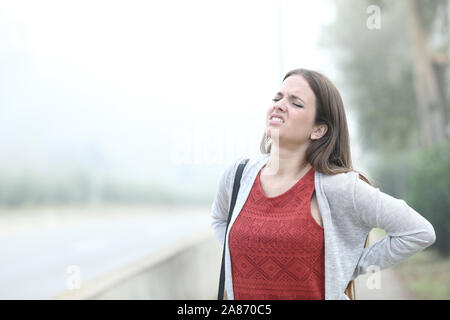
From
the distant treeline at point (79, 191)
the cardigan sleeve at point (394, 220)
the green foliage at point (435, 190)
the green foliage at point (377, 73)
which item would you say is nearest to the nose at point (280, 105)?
the cardigan sleeve at point (394, 220)

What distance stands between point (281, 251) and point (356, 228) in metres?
0.37

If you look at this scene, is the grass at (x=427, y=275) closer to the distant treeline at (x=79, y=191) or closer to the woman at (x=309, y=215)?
the woman at (x=309, y=215)

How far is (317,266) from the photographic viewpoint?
2.62 m

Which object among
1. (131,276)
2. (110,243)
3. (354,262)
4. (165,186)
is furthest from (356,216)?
(165,186)

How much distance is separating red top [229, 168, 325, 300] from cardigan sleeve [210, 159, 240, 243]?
32 cm

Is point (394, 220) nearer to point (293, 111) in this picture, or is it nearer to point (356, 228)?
point (356, 228)

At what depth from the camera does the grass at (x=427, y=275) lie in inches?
342

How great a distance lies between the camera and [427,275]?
32.7 ft

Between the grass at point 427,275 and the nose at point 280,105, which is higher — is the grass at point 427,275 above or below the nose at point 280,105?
below

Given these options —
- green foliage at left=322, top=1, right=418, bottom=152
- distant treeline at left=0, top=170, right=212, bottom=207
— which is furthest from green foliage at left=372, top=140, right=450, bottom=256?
distant treeline at left=0, top=170, right=212, bottom=207

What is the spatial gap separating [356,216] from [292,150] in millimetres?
453

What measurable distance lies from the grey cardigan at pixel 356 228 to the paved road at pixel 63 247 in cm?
355

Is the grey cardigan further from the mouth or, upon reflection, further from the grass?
the grass

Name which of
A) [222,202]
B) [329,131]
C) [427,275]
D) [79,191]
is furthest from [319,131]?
[79,191]
